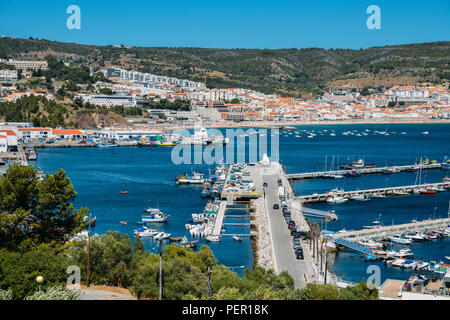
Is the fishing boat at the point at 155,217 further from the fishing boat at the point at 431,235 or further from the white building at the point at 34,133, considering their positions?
the white building at the point at 34,133

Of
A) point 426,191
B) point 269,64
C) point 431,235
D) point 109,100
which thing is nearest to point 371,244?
point 431,235

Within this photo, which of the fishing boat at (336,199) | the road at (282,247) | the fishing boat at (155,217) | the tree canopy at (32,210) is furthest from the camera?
the fishing boat at (336,199)

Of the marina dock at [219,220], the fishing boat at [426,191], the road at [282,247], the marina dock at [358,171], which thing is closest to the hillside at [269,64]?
the marina dock at [358,171]

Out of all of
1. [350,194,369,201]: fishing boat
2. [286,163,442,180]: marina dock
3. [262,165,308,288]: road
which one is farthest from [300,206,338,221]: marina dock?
[286,163,442,180]: marina dock

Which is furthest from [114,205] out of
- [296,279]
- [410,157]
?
[410,157]

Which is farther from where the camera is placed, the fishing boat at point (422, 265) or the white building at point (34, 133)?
the white building at point (34, 133)

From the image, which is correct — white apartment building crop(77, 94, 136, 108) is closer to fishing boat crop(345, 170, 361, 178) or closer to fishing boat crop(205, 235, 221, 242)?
fishing boat crop(345, 170, 361, 178)
